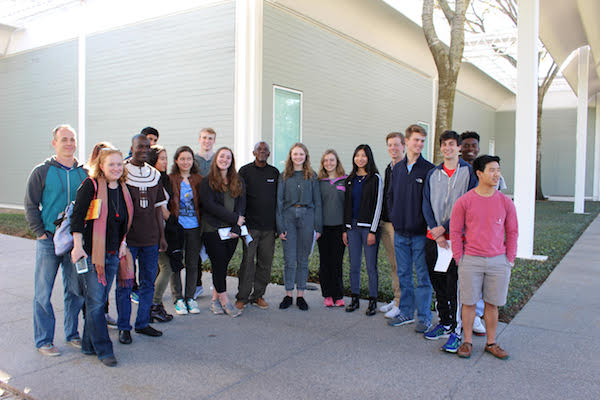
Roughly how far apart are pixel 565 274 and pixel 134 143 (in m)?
6.62

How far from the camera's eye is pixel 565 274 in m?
7.18

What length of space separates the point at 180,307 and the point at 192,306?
133mm

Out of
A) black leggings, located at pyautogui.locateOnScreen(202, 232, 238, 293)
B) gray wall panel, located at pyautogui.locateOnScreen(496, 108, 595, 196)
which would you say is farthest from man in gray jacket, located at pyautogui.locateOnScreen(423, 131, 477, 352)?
gray wall panel, located at pyautogui.locateOnScreen(496, 108, 595, 196)

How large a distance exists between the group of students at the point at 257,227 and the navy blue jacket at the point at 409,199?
1 centimetres

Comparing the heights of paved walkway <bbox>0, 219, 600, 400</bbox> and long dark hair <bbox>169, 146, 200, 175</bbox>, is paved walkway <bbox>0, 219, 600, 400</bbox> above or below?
below

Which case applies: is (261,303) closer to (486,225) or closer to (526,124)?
(486,225)

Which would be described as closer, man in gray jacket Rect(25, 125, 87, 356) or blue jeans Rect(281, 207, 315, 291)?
man in gray jacket Rect(25, 125, 87, 356)

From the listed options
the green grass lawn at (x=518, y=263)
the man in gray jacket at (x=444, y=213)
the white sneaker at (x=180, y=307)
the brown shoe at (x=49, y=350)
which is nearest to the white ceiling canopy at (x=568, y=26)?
the green grass lawn at (x=518, y=263)

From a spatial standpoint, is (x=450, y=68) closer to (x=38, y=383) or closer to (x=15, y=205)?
(x=38, y=383)

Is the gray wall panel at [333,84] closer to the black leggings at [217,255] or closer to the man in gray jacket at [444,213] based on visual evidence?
the black leggings at [217,255]

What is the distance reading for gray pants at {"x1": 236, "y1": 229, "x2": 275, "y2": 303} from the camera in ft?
17.5

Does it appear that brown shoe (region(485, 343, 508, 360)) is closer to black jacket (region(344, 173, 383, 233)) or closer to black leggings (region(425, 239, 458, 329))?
black leggings (region(425, 239, 458, 329))

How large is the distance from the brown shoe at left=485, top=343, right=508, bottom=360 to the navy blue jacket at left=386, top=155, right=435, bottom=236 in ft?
3.92

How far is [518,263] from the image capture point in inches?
304
